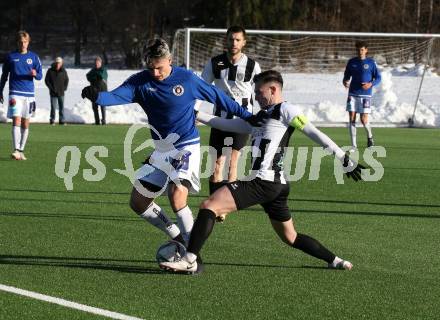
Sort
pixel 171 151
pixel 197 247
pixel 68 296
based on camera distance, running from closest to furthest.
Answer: pixel 68 296
pixel 197 247
pixel 171 151

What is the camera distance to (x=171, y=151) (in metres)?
8.54

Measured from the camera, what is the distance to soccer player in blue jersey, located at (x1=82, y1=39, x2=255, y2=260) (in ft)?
27.7

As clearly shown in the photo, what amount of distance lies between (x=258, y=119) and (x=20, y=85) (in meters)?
11.1

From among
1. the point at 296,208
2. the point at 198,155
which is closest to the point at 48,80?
the point at 296,208

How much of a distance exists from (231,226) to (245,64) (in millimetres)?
2051

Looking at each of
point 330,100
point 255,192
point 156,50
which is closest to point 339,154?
point 255,192

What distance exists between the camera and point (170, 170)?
27.9 feet

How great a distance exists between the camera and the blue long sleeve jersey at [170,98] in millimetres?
8469

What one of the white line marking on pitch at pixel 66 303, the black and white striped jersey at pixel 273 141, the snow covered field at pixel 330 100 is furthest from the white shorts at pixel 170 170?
the snow covered field at pixel 330 100

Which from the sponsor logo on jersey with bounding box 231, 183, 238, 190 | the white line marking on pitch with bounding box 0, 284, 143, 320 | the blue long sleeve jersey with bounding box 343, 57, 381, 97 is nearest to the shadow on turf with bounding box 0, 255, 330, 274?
the sponsor logo on jersey with bounding box 231, 183, 238, 190

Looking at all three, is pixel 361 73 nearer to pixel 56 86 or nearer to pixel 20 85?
pixel 20 85

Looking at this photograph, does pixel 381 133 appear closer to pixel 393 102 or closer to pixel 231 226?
pixel 393 102

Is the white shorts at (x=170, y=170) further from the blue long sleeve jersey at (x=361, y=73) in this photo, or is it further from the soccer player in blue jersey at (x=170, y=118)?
the blue long sleeve jersey at (x=361, y=73)

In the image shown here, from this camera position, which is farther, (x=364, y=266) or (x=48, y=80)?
(x=48, y=80)
